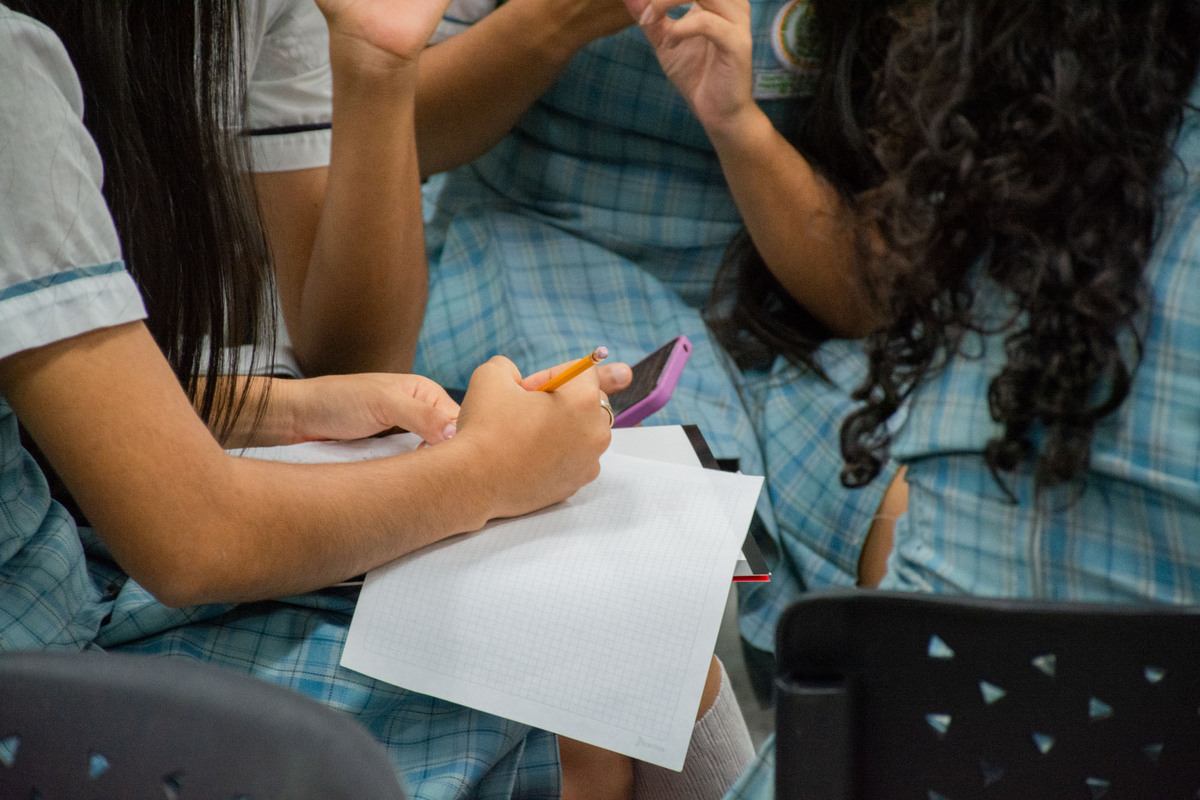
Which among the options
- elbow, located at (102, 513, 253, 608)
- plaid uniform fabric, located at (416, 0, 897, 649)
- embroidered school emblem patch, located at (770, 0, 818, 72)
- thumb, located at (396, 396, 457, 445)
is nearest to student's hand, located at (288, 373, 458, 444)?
thumb, located at (396, 396, 457, 445)

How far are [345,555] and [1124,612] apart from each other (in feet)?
1.49

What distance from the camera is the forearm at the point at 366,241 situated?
1044 mm

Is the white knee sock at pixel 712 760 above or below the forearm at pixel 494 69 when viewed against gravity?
below

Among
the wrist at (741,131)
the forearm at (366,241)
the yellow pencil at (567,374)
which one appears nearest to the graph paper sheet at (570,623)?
the yellow pencil at (567,374)

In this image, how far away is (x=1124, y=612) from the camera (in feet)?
1.58

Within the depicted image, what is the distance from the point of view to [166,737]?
46 centimetres

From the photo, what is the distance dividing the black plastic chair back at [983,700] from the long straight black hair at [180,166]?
54 centimetres

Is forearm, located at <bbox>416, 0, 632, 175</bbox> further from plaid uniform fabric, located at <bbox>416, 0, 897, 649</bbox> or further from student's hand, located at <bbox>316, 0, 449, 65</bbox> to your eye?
student's hand, located at <bbox>316, 0, 449, 65</bbox>

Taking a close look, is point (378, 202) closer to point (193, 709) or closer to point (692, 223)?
point (692, 223)

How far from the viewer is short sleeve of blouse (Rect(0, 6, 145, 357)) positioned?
0.62 m

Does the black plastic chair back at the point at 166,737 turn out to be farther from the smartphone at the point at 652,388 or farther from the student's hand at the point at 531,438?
the smartphone at the point at 652,388

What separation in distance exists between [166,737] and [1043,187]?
0.49 metres

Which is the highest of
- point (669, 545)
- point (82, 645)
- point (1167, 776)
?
point (1167, 776)

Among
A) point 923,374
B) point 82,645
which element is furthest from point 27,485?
point 923,374
